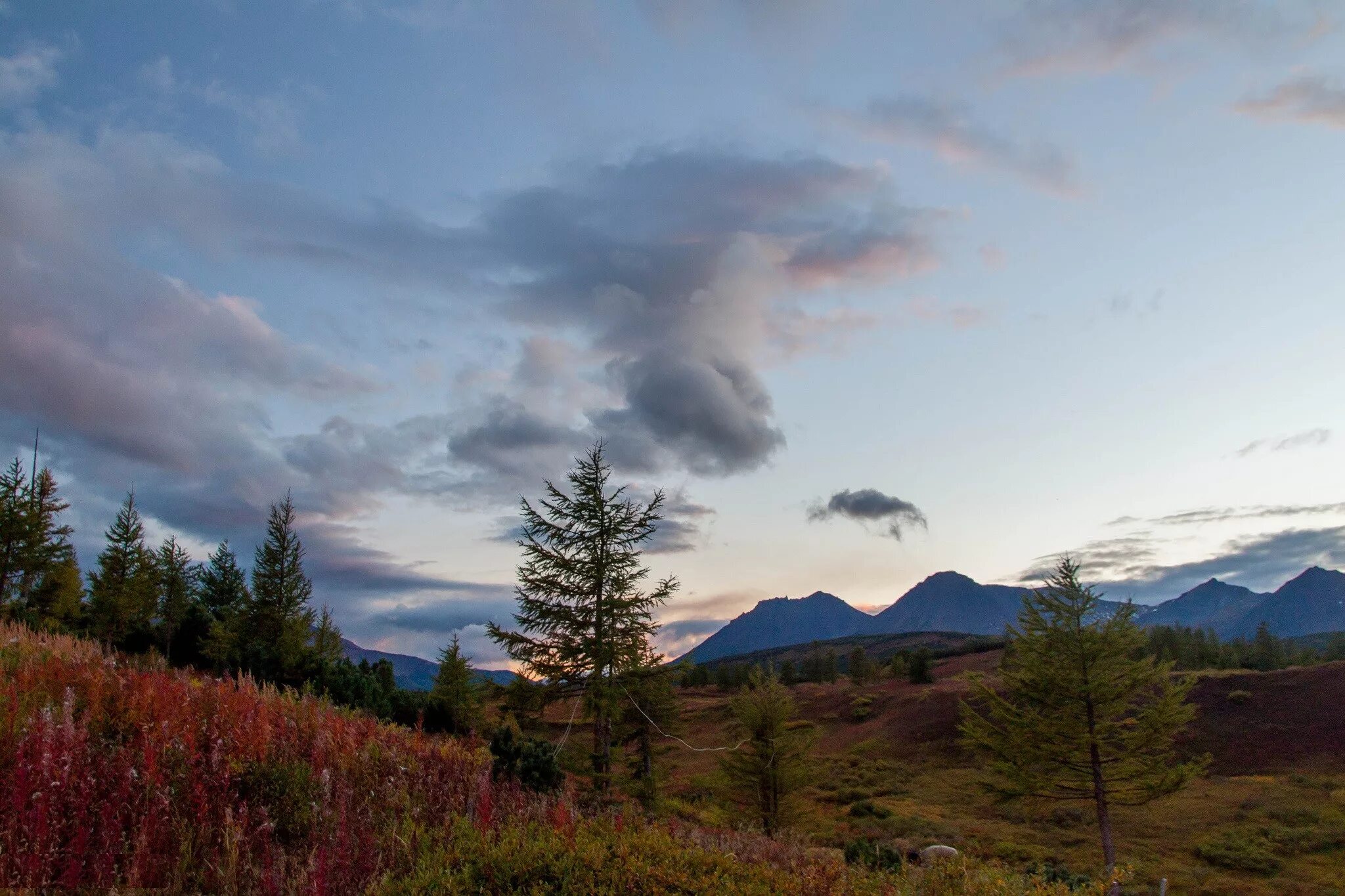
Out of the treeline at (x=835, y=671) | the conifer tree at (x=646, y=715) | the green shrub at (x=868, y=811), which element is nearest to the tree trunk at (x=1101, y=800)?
the conifer tree at (x=646, y=715)

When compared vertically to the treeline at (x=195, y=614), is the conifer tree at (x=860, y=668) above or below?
below

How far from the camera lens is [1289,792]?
39250mm

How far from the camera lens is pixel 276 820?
6.75 metres

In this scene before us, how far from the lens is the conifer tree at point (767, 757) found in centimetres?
2727

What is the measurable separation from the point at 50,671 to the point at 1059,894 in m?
12.0

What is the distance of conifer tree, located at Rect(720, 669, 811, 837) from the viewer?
2727 cm

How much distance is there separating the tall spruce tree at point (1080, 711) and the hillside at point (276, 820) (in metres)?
18.7

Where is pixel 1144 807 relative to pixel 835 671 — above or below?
above

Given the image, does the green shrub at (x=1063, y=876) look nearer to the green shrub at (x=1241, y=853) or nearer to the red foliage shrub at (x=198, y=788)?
the green shrub at (x=1241, y=853)

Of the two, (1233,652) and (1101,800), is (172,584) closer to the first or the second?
(1101,800)

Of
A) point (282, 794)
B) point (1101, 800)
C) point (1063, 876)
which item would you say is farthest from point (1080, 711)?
point (282, 794)

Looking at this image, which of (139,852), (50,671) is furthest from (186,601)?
(139,852)

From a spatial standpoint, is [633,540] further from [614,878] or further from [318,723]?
[614,878]

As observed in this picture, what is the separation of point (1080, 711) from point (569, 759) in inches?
693
